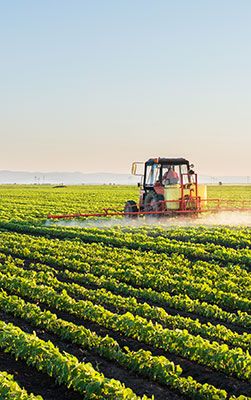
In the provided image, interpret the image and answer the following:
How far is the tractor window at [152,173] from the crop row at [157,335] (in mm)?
12284

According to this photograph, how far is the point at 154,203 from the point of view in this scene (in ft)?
74.0

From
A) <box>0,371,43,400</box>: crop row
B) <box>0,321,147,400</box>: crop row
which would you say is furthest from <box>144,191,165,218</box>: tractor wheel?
<box>0,371,43,400</box>: crop row

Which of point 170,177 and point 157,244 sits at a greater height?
point 170,177

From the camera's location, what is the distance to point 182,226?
22.1 metres

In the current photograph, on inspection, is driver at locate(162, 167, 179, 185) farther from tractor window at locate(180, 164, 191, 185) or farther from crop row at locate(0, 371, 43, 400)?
crop row at locate(0, 371, 43, 400)

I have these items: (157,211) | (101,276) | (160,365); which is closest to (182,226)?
(157,211)

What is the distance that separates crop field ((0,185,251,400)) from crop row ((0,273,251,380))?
2 cm

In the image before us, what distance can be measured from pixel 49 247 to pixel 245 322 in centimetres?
871

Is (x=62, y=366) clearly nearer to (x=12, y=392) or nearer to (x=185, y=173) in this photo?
(x=12, y=392)

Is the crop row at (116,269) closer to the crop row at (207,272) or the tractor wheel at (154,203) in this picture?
the crop row at (207,272)

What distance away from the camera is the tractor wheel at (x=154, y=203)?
74.0ft

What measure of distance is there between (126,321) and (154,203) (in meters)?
13.6

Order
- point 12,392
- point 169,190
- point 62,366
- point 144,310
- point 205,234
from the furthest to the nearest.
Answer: point 169,190, point 205,234, point 144,310, point 62,366, point 12,392

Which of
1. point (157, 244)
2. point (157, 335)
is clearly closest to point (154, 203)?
point (157, 244)
